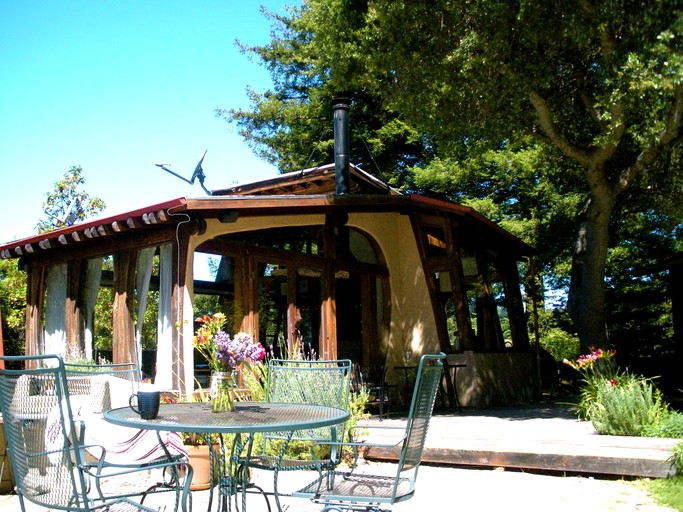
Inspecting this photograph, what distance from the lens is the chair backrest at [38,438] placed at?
269 cm

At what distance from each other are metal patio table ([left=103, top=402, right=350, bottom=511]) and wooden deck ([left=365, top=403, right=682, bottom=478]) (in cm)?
279

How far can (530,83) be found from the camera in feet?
28.0

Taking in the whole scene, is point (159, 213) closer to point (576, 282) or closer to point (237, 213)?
point (237, 213)

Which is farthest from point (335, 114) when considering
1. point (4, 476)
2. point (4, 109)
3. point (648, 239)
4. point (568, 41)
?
point (648, 239)

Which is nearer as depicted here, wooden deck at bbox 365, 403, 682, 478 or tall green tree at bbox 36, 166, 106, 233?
wooden deck at bbox 365, 403, 682, 478

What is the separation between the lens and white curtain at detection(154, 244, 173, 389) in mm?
8211

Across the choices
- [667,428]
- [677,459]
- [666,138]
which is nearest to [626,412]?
[667,428]

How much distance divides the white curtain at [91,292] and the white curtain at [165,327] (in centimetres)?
205

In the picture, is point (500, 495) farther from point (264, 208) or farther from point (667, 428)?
point (264, 208)

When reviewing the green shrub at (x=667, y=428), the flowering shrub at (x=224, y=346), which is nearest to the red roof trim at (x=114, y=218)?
the flowering shrub at (x=224, y=346)

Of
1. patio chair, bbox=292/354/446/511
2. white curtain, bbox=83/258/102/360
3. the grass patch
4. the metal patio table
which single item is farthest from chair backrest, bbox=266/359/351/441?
white curtain, bbox=83/258/102/360

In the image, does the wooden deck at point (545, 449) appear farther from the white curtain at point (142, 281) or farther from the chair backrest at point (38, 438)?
the chair backrest at point (38, 438)

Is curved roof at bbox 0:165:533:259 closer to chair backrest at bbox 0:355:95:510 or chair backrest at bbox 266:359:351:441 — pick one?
Result: chair backrest at bbox 266:359:351:441

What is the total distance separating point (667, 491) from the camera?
15.8 ft
